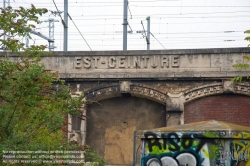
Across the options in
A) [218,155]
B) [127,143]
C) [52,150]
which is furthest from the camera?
[127,143]

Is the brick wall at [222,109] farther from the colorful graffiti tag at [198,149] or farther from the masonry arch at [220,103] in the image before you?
the colorful graffiti tag at [198,149]

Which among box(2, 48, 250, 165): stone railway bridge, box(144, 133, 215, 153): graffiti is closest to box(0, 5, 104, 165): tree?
box(144, 133, 215, 153): graffiti

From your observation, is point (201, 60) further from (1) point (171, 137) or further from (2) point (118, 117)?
(1) point (171, 137)

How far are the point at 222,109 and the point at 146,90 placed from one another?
2.81 metres

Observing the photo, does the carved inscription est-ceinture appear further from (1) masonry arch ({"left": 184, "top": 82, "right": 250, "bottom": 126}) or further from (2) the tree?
(2) the tree

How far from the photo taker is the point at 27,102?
10867mm

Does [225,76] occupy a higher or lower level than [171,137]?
higher

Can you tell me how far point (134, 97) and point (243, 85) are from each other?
409 cm

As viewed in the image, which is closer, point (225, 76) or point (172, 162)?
point (172, 162)

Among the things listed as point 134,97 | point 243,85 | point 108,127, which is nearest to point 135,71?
point 134,97

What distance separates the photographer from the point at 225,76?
19438 mm

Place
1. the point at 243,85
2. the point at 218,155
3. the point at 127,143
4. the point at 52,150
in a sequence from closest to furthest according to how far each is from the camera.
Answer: the point at 218,155, the point at 52,150, the point at 243,85, the point at 127,143

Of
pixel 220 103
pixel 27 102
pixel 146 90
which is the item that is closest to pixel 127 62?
pixel 146 90

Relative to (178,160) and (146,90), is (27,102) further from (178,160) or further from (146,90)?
(146,90)
